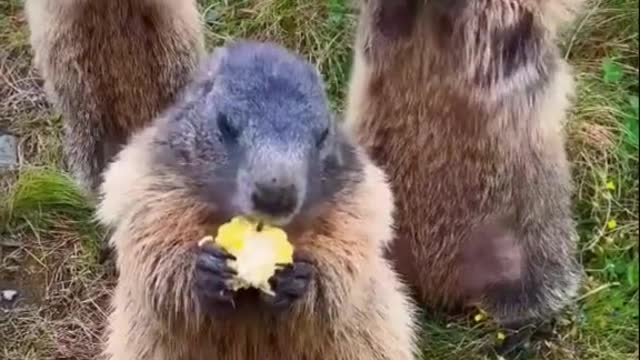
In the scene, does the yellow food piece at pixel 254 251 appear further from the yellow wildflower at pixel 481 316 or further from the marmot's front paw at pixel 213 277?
the yellow wildflower at pixel 481 316

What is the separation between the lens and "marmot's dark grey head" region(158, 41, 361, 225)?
8.26 feet

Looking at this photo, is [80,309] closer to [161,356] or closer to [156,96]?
[156,96]

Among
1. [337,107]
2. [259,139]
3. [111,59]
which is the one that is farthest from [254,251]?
[337,107]

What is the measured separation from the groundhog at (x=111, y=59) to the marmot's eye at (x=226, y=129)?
76 cm

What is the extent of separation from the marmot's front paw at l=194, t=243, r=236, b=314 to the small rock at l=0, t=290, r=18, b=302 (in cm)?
113

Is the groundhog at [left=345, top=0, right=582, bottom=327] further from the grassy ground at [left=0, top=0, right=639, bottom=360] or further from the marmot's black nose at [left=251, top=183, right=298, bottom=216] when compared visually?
the marmot's black nose at [left=251, top=183, right=298, bottom=216]

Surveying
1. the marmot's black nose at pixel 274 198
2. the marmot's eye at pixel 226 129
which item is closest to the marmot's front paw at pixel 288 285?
the marmot's black nose at pixel 274 198

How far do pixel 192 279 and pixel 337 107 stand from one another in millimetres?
1152

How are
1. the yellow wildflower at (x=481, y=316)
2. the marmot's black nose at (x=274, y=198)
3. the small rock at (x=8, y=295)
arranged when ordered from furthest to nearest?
1. the small rock at (x=8, y=295)
2. the yellow wildflower at (x=481, y=316)
3. the marmot's black nose at (x=274, y=198)

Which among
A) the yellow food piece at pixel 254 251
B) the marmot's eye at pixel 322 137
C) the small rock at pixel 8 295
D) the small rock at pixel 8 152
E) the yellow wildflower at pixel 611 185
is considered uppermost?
the marmot's eye at pixel 322 137

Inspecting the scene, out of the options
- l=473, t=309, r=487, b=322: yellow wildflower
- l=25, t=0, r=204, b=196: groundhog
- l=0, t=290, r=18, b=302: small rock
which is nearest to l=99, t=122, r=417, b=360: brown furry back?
l=25, t=0, r=204, b=196: groundhog

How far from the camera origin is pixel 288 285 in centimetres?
259

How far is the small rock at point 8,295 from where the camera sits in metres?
3.65

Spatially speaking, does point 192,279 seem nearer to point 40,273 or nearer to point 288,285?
point 288,285
